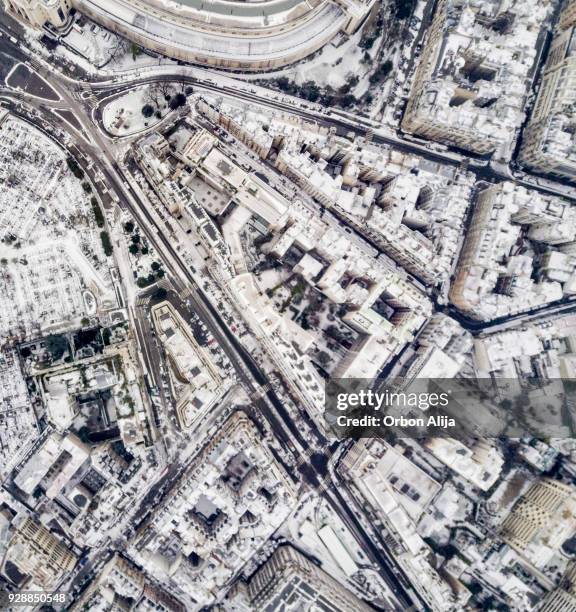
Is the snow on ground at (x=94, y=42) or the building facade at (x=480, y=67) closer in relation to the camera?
the building facade at (x=480, y=67)

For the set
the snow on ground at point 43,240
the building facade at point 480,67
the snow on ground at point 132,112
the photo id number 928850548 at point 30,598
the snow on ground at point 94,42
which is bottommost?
the photo id number 928850548 at point 30,598

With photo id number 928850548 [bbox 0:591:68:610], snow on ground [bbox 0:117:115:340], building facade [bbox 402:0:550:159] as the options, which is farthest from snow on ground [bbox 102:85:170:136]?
photo id number 928850548 [bbox 0:591:68:610]

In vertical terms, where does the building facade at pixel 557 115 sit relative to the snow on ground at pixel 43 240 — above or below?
above

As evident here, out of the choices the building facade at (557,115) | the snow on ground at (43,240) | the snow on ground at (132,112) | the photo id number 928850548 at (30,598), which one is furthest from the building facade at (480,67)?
the photo id number 928850548 at (30,598)

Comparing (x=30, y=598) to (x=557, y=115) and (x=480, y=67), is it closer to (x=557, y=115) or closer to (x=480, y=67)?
(x=480, y=67)

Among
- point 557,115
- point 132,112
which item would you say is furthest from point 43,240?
point 557,115

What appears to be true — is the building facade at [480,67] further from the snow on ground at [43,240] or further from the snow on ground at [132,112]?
the snow on ground at [43,240]

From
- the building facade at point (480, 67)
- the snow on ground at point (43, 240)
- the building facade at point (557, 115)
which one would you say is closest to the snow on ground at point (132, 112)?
the snow on ground at point (43, 240)

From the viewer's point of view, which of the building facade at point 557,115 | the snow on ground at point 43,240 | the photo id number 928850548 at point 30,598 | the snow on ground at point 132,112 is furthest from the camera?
the snow on ground at point 132,112

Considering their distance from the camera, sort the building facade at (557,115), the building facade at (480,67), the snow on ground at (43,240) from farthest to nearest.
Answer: the building facade at (557,115)
the snow on ground at (43,240)
the building facade at (480,67)

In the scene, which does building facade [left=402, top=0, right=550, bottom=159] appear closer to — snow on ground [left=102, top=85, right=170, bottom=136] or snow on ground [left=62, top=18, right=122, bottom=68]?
snow on ground [left=102, top=85, right=170, bottom=136]

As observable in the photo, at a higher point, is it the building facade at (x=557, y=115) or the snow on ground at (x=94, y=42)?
the building facade at (x=557, y=115)
